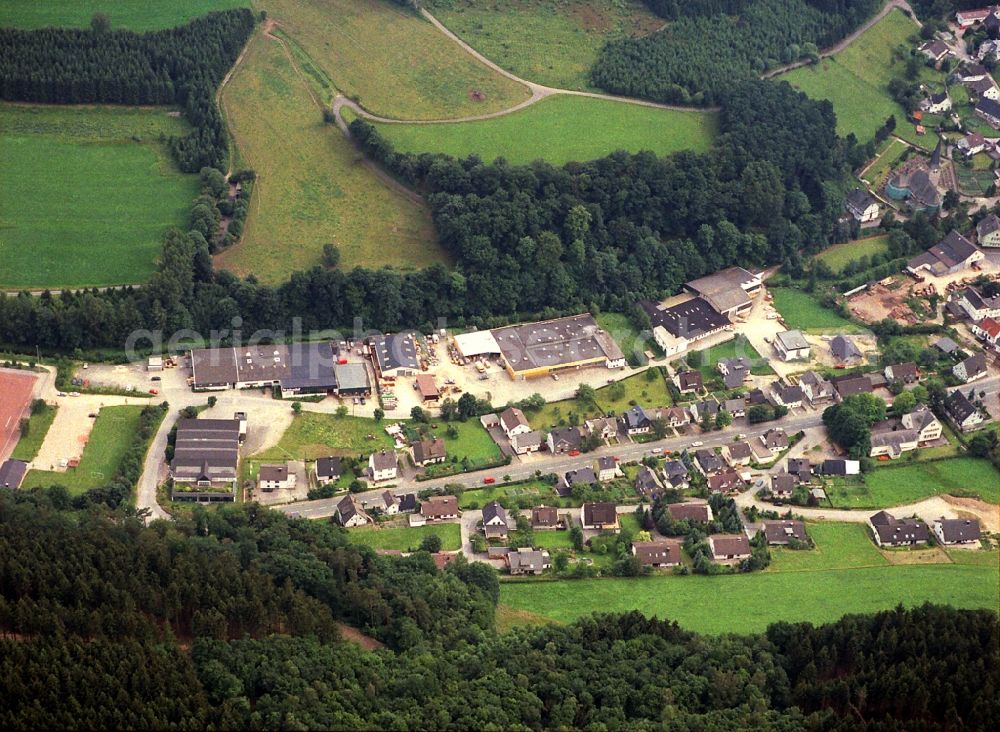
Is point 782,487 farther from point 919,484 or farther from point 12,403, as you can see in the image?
point 12,403

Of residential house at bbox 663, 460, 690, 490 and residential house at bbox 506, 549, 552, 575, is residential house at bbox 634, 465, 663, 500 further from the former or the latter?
residential house at bbox 506, 549, 552, 575

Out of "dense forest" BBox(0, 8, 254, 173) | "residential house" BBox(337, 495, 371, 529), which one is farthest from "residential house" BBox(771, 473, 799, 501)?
"dense forest" BBox(0, 8, 254, 173)

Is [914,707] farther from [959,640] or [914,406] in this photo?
[914,406]

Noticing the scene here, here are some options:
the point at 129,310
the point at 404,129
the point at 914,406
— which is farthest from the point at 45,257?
the point at 914,406

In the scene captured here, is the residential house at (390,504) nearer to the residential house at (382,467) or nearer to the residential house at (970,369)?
the residential house at (382,467)

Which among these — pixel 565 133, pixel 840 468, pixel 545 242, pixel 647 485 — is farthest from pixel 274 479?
pixel 565 133

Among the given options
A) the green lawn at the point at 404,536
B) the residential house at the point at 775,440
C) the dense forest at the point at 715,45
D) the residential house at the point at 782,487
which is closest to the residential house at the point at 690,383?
the residential house at the point at 775,440
